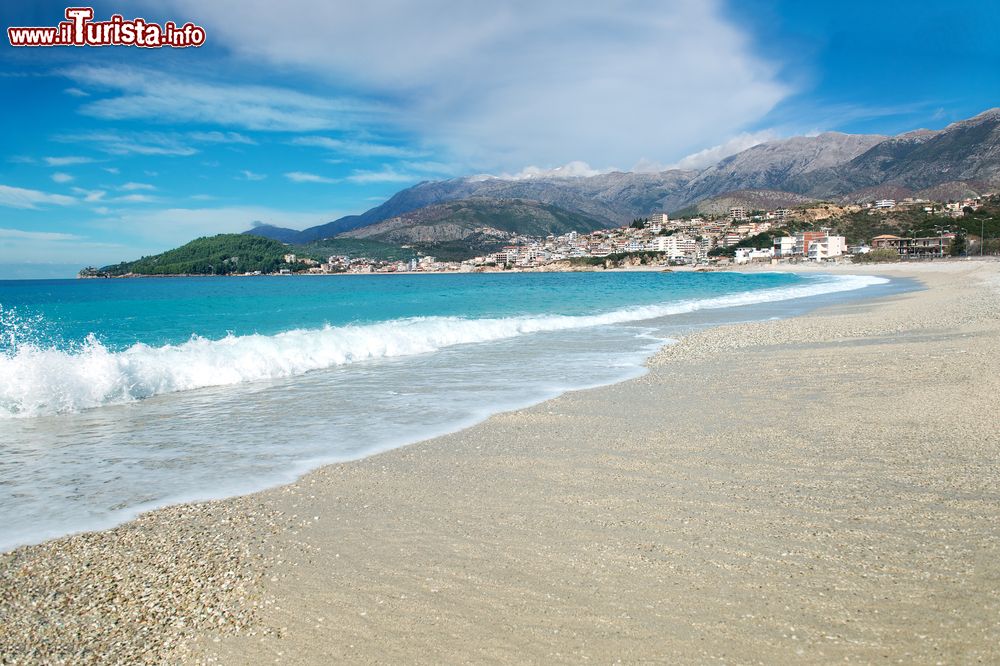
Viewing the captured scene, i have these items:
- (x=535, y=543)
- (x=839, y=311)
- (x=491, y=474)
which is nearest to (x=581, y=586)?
(x=535, y=543)

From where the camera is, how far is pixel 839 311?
23.6 meters

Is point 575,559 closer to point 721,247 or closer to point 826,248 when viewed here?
point 826,248

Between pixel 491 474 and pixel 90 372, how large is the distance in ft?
29.6

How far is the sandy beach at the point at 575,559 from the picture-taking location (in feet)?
10.2

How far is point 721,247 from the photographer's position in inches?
6216

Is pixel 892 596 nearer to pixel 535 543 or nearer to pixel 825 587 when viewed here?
pixel 825 587

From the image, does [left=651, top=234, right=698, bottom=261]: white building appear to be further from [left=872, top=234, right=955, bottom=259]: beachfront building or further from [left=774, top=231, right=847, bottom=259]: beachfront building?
[left=872, top=234, right=955, bottom=259]: beachfront building

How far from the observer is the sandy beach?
311 cm

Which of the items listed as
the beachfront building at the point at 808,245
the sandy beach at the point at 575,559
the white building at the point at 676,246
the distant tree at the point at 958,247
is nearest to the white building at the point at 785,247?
the beachfront building at the point at 808,245

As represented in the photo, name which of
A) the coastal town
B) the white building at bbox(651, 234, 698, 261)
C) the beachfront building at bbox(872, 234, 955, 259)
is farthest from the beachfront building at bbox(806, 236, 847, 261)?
the white building at bbox(651, 234, 698, 261)

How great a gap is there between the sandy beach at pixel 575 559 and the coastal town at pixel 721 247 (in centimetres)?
11318

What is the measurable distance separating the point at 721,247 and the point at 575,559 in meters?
166

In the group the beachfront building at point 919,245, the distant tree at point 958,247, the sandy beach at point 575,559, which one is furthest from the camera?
the beachfront building at point 919,245

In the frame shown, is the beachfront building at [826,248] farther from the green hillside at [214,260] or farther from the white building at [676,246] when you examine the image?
the green hillside at [214,260]
